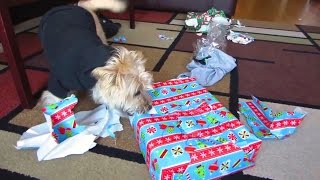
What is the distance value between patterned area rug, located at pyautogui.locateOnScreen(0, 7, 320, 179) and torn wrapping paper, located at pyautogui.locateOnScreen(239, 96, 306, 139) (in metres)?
0.04

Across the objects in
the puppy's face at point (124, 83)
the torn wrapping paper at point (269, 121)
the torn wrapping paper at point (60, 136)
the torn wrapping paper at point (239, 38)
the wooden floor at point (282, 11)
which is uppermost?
the puppy's face at point (124, 83)

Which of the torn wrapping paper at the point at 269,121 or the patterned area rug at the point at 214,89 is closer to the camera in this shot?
the patterned area rug at the point at 214,89

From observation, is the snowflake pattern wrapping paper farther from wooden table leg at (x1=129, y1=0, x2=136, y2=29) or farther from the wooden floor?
the wooden floor

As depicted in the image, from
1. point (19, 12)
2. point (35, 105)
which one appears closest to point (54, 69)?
point (35, 105)

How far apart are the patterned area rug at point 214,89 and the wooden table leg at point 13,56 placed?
7 centimetres

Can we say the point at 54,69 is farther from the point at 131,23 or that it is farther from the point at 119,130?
the point at 131,23

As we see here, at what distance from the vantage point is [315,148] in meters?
1.17

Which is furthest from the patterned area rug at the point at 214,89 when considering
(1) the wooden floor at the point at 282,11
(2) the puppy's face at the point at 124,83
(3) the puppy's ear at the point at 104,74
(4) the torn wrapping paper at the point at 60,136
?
(1) the wooden floor at the point at 282,11

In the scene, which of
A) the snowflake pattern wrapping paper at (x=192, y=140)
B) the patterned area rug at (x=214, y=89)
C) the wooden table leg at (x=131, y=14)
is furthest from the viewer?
the wooden table leg at (x=131, y=14)

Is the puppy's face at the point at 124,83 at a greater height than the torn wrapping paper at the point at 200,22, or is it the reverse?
the puppy's face at the point at 124,83

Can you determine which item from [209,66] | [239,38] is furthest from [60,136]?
[239,38]

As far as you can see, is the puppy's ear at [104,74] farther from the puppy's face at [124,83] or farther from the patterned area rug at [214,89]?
the patterned area rug at [214,89]

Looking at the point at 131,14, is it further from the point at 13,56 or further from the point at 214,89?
the point at 13,56

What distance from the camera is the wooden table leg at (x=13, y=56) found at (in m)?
1.13
